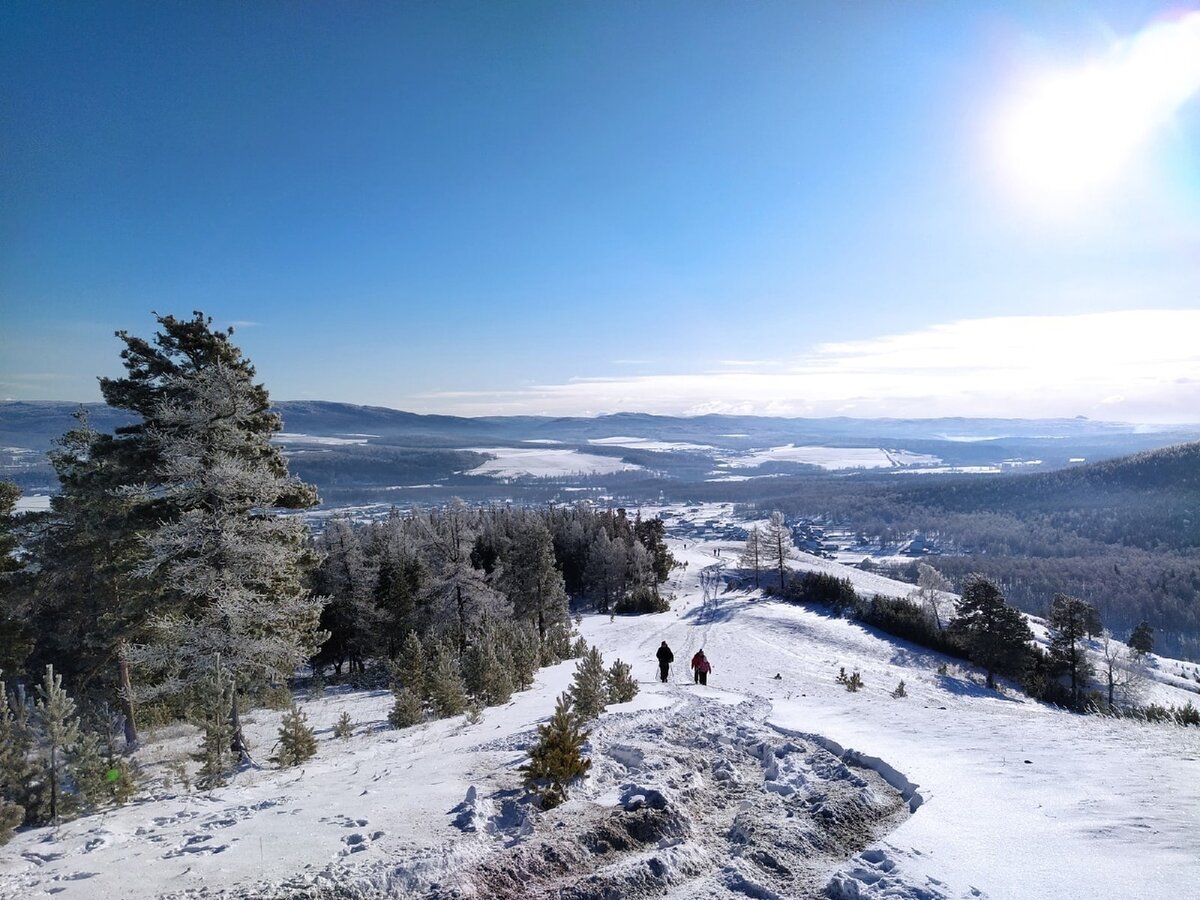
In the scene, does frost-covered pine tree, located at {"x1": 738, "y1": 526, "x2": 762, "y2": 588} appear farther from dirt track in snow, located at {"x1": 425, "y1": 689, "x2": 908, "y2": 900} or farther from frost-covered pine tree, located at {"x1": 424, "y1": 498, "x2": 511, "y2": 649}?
dirt track in snow, located at {"x1": 425, "y1": 689, "x2": 908, "y2": 900}

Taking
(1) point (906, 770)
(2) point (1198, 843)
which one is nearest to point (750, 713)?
(1) point (906, 770)

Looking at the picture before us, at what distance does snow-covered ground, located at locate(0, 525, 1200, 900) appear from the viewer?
596 cm

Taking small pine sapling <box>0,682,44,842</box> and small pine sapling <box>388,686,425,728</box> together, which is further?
small pine sapling <box>388,686,425,728</box>

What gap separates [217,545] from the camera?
1308 centimetres

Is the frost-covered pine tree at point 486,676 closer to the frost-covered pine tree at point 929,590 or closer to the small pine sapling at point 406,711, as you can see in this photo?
the small pine sapling at point 406,711

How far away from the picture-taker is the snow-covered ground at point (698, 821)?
5.96 meters

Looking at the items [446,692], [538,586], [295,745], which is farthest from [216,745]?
[538,586]

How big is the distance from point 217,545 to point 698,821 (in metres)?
11.4

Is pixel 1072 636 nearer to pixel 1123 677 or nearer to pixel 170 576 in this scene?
pixel 1123 677

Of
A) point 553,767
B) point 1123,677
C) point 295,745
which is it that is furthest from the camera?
point 1123,677

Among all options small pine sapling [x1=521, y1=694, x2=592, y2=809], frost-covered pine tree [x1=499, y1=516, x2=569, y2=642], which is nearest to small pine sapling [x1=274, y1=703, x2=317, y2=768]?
small pine sapling [x1=521, y1=694, x2=592, y2=809]

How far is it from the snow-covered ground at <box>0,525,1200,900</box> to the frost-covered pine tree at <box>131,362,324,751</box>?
2.52 meters

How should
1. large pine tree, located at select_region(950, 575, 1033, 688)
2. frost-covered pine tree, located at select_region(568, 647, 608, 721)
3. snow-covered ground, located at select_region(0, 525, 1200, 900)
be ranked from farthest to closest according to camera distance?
large pine tree, located at select_region(950, 575, 1033, 688)
frost-covered pine tree, located at select_region(568, 647, 608, 721)
snow-covered ground, located at select_region(0, 525, 1200, 900)

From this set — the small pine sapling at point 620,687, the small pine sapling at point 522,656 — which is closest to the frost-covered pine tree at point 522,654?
the small pine sapling at point 522,656
